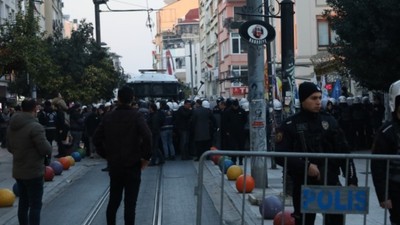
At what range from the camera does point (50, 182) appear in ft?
59.8

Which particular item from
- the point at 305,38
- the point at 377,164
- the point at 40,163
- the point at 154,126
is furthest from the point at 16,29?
the point at 305,38

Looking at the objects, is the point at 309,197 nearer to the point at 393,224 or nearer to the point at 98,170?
the point at 393,224

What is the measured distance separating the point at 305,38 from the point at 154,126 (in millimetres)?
26156

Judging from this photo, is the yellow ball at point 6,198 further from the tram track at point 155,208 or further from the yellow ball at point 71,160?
the yellow ball at point 71,160

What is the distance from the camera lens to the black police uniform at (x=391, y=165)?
6762mm

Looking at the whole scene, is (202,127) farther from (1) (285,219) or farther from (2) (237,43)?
(2) (237,43)

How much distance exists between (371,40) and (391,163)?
63.4 feet

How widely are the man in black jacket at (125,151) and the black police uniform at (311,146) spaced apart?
2597mm

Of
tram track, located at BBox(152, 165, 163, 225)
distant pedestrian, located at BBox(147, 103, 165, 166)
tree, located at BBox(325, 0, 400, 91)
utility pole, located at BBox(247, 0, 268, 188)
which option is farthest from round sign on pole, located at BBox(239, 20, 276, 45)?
tree, located at BBox(325, 0, 400, 91)

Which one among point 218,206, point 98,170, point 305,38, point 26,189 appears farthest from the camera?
point 305,38

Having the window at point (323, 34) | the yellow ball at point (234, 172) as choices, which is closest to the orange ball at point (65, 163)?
the yellow ball at point (234, 172)

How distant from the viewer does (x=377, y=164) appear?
679 cm

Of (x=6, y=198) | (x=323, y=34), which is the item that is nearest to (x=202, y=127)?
(x=6, y=198)

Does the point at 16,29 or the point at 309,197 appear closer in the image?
the point at 309,197
